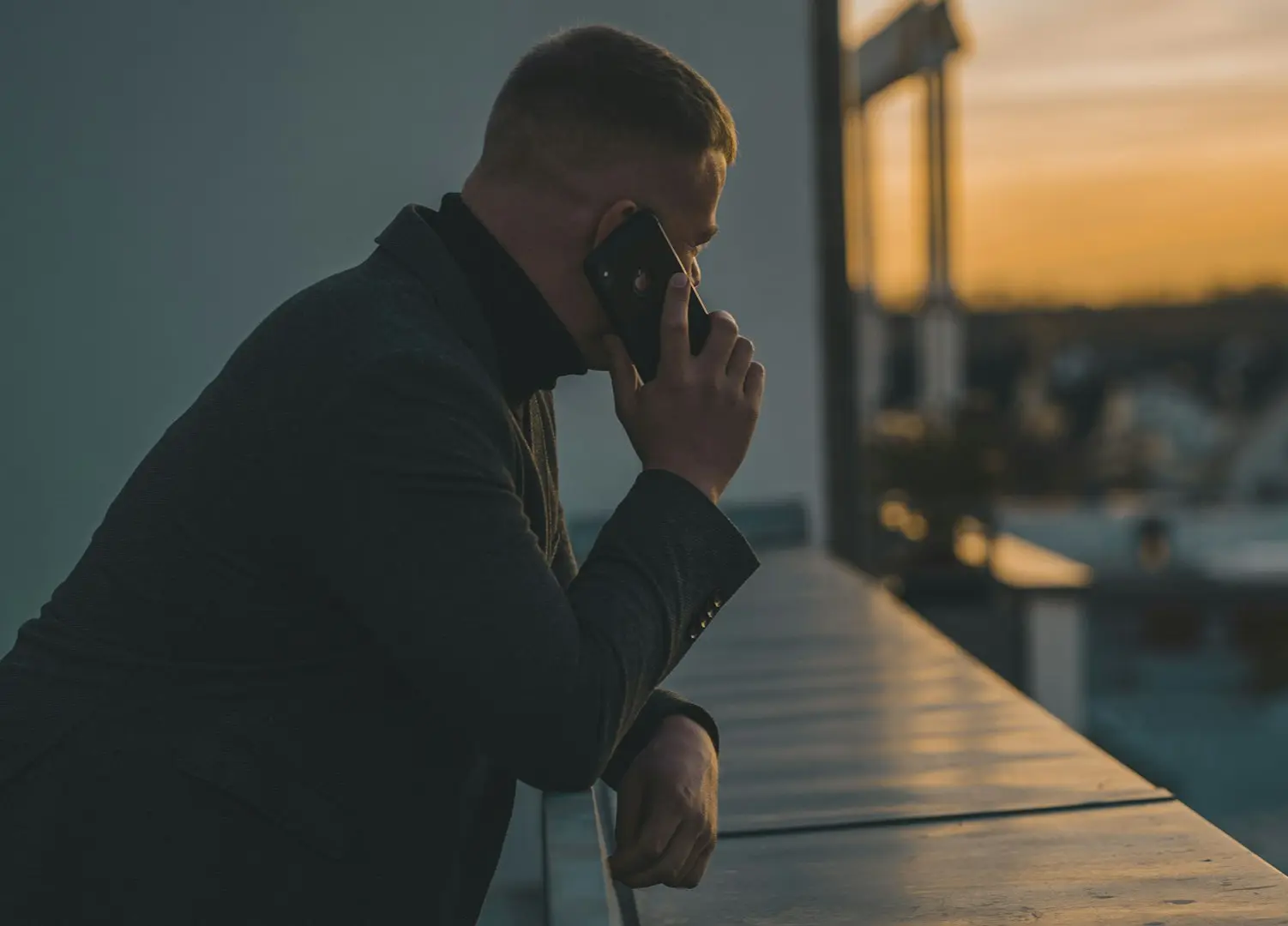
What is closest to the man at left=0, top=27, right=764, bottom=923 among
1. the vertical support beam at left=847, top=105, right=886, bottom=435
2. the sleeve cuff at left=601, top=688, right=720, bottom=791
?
the sleeve cuff at left=601, top=688, right=720, bottom=791

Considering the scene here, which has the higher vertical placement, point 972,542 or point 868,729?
point 868,729

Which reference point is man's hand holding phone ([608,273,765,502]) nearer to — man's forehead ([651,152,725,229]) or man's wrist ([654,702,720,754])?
man's forehead ([651,152,725,229])

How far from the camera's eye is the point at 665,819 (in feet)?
3.89

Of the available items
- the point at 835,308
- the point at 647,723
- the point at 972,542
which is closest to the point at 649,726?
the point at 647,723

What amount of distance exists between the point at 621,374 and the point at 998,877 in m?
0.58

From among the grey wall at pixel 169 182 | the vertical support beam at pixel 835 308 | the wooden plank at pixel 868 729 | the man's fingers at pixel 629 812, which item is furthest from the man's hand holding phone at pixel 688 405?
the vertical support beam at pixel 835 308

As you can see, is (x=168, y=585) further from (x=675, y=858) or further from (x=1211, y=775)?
(x=1211, y=775)

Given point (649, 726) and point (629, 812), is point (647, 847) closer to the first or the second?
point (629, 812)

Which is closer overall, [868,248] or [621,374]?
[621,374]

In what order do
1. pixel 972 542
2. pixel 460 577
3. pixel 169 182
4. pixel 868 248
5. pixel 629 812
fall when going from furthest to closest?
pixel 868 248 → pixel 972 542 → pixel 169 182 → pixel 629 812 → pixel 460 577

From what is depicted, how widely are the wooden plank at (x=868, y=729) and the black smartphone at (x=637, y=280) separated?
24.1 inches

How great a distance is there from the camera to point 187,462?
3.44ft

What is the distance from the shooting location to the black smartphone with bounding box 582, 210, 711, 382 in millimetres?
1132

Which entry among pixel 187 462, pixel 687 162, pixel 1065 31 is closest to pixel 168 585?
pixel 187 462
